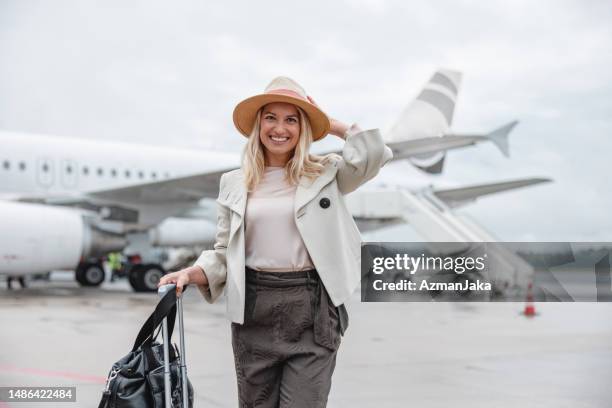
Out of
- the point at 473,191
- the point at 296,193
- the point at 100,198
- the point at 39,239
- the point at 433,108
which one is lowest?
the point at 296,193

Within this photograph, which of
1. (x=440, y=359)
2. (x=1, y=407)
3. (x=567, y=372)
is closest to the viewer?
(x=1, y=407)

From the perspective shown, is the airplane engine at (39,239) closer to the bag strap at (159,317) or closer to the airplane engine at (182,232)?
the airplane engine at (182,232)

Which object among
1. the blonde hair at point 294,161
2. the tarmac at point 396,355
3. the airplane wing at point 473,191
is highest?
the airplane wing at point 473,191

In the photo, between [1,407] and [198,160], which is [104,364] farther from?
[198,160]

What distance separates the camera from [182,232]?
13375mm

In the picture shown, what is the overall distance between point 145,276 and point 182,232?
185 centimetres

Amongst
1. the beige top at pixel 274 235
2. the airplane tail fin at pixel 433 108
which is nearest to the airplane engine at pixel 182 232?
the airplane tail fin at pixel 433 108

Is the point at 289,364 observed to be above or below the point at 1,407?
above

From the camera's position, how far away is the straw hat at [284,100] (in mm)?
1970

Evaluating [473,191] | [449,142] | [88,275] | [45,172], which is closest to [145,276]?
[45,172]

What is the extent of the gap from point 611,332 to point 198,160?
10252 mm

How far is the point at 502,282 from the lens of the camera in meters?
12.0

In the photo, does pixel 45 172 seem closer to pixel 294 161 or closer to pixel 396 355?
pixel 396 355

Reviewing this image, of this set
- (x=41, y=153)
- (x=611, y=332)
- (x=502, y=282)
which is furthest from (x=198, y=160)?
(x=611, y=332)
